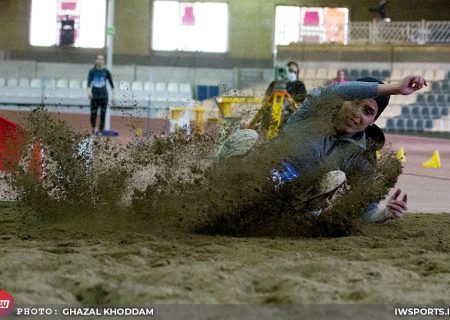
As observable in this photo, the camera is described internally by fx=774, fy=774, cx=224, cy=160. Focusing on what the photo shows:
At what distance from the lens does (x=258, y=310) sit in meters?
3.06

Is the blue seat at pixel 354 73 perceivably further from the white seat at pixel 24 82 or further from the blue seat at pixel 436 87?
the white seat at pixel 24 82

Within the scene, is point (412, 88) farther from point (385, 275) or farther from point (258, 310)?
point (258, 310)

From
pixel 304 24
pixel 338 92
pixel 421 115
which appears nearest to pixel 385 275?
pixel 338 92

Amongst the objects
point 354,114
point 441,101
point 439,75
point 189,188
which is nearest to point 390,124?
point 441,101

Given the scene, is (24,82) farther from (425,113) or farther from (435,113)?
(435,113)

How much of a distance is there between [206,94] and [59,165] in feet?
78.8

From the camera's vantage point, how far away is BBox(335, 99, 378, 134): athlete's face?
5.51m

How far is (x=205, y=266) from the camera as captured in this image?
13.0 feet

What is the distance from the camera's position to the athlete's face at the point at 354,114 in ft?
18.1

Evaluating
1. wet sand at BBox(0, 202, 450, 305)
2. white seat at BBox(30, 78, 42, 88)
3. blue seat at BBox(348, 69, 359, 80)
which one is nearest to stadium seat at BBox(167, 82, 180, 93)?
white seat at BBox(30, 78, 42, 88)

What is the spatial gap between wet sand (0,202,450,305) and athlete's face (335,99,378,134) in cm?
78

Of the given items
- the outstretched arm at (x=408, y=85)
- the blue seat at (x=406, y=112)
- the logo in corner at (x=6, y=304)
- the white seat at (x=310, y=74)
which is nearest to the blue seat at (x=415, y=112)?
the blue seat at (x=406, y=112)

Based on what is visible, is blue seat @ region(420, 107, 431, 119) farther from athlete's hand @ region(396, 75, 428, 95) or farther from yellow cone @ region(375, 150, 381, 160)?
athlete's hand @ region(396, 75, 428, 95)

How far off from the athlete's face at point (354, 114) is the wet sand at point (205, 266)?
2.55 feet
